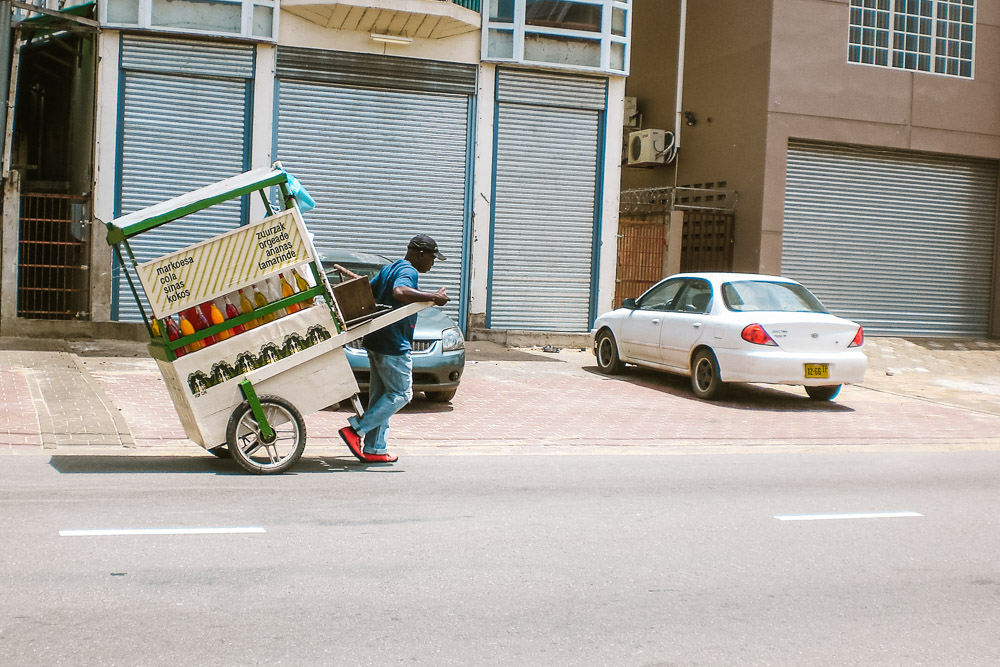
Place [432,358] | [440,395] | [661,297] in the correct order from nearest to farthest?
[432,358], [440,395], [661,297]

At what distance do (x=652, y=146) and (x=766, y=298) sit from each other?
31.8 feet

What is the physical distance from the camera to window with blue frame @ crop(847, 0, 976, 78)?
20656 millimetres

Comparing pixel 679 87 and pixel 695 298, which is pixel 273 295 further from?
pixel 679 87

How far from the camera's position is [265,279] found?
7824 millimetres

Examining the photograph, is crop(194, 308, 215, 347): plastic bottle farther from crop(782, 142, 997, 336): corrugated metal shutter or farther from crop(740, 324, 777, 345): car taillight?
crop(782, 142, 997, 336): corrugated metal shutter

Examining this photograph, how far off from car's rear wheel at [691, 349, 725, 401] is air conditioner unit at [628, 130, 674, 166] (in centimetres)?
978

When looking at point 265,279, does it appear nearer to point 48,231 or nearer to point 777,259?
point 48,231

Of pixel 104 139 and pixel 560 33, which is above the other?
pixel 560 33

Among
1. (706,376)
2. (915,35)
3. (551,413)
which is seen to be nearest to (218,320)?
(551,413)

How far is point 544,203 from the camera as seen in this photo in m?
18.4

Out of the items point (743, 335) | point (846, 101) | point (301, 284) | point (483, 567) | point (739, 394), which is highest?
point (846, 101)

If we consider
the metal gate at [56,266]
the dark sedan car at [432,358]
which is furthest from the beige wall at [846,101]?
the metal gate at [56,266]

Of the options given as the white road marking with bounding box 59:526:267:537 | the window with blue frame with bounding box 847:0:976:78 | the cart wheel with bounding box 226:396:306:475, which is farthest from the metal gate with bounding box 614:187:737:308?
the white road marking with bounding box 59:526:267:537

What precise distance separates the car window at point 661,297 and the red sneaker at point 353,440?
666cm
